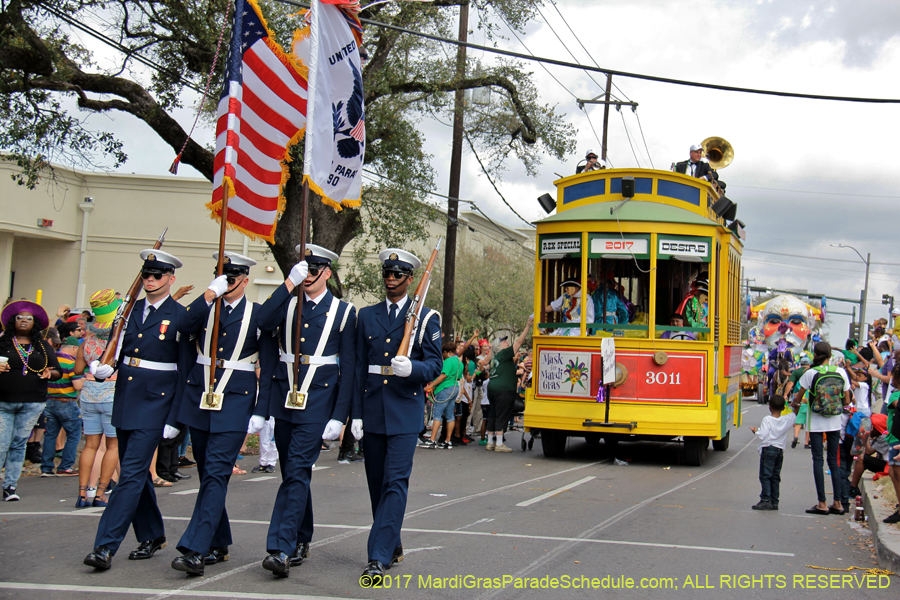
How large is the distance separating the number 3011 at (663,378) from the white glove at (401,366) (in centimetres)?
730

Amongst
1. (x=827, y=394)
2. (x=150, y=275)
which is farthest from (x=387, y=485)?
(x=827, y=394)

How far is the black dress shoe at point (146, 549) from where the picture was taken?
227 inches

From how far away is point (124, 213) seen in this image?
33.4 meters

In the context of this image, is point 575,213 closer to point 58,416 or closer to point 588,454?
point 588,454

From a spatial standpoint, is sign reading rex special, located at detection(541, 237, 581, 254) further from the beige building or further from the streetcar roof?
the beige building

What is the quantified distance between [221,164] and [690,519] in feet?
17.2

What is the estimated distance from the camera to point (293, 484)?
5.45 metres

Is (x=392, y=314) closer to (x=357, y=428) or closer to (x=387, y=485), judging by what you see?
(x=357, y=428)

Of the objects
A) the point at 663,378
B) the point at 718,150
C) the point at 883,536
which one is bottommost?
the point at 883,536

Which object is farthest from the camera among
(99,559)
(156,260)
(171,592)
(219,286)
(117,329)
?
(117,329)

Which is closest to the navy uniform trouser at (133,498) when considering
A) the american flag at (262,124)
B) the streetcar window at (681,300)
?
the american flag at (262,124)

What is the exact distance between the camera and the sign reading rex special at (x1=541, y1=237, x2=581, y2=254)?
12.4 m

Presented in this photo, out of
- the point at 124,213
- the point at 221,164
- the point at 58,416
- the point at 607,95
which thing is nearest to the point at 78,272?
the point at 124,213

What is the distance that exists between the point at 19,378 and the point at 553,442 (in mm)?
7504
